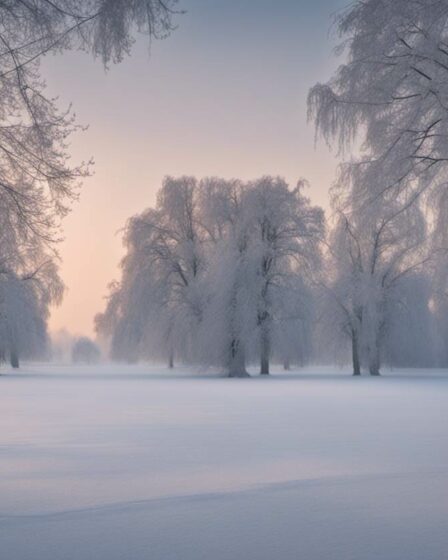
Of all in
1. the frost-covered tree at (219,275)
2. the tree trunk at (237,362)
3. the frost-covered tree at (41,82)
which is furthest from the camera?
the tree trunk at (237,362)

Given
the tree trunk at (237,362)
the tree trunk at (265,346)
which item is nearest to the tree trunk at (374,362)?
the tree trunk at (265,346)

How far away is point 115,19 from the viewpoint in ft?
18.2

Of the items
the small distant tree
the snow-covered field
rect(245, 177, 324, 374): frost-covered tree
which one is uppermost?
rect(245, 177, 324, 374): frost-covered tree

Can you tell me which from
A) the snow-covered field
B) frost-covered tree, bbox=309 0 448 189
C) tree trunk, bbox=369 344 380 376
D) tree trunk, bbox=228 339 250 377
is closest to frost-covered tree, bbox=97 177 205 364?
tree trunk, bbox=228 339 250 377

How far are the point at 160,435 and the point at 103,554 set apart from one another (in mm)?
4250

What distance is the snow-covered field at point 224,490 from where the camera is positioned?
308cm

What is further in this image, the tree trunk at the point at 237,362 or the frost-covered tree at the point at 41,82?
the tree trunk at the point at 237,362

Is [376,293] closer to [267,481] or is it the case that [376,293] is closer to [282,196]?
[282,196]

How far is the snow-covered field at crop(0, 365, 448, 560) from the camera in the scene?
10.1 ft

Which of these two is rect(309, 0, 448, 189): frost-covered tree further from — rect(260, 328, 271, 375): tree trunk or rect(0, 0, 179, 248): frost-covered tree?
rect(260, 328, 271, 375): tree trunk

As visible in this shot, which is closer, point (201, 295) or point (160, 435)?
point (160, 435)

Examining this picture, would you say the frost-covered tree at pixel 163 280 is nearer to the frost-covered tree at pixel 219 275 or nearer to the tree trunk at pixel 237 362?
Answer: the frost-covered tree at pixel 219 275

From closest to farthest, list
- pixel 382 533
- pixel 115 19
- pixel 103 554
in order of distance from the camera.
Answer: pixel 103 554 → pixel 382 533 → pixel 115 19

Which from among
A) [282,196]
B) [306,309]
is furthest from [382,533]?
[282,196]
